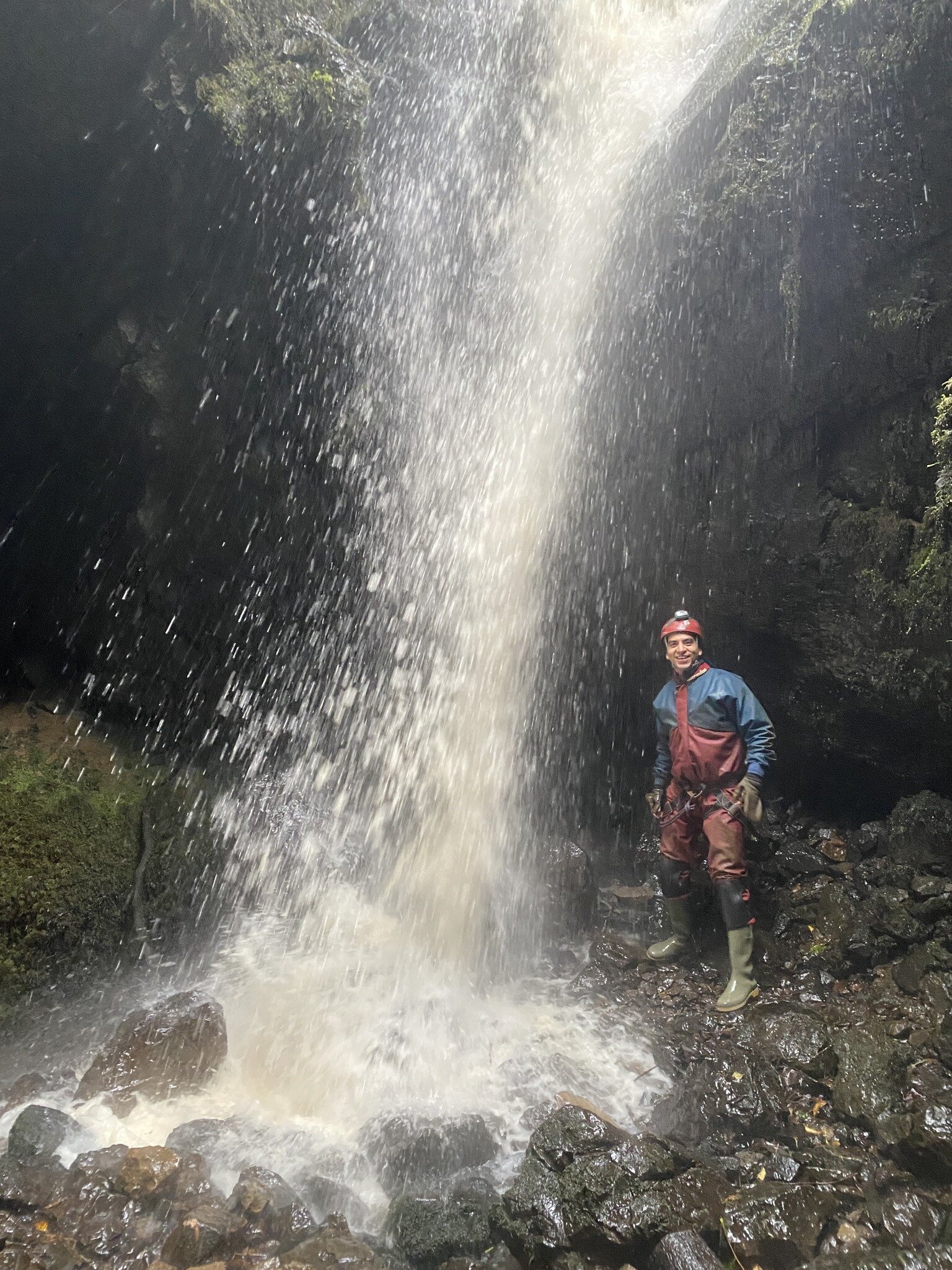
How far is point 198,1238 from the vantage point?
10.1 ft

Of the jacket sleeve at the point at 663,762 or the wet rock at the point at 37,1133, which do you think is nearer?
the wet rock at the point at 37,1133

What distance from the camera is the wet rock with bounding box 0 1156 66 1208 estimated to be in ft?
10.8

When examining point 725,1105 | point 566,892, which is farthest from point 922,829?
point 725,1105

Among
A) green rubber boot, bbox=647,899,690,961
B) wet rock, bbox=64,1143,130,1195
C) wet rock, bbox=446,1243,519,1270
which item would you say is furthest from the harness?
wet rock, bbox=64,1143,130,1195

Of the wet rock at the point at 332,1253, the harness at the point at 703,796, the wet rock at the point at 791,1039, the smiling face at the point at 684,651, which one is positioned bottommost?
the wet rock at the point at 332,1253

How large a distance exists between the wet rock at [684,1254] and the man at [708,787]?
2362mm

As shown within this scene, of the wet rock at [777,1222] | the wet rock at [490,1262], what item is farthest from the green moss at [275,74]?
the wet rock at [777,1222]

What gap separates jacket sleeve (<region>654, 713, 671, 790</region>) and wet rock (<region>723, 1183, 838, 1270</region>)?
9.70ft

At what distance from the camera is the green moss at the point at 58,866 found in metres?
4.93

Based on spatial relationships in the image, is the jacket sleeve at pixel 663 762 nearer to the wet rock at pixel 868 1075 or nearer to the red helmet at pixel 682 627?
the red helmet at pixel 682 627

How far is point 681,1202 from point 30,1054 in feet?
13.4

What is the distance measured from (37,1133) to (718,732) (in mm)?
4892

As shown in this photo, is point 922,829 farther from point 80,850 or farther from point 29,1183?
point 80,850

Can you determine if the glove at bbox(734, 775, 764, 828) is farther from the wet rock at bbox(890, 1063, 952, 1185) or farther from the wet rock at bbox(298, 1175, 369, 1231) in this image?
the wet rock at bbox(298, 1175, 369, 1231)
